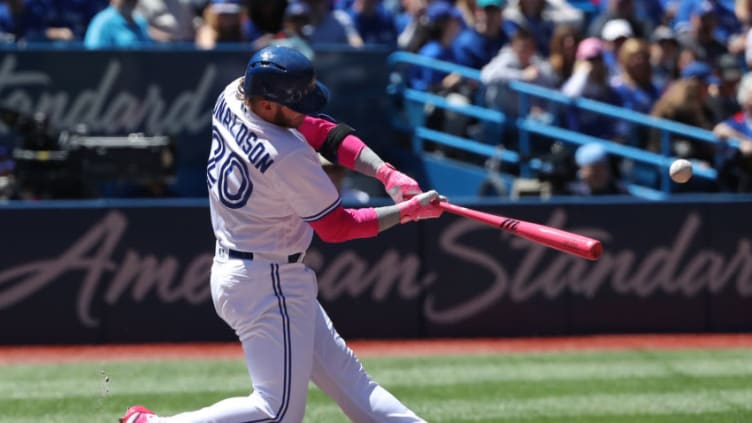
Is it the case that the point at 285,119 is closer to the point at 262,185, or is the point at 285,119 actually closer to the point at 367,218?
the point at 262,185

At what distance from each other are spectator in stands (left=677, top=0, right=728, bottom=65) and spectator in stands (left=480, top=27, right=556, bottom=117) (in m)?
2.09

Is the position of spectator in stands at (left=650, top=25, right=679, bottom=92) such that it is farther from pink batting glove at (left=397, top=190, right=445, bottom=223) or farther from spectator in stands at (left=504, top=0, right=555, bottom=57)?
pink batting glove at (left=397, top=190, right=445, bottom=223)

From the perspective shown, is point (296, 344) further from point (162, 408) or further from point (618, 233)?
point (618, 233)

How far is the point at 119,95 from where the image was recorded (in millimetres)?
11961

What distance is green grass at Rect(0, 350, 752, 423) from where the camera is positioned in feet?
23.4

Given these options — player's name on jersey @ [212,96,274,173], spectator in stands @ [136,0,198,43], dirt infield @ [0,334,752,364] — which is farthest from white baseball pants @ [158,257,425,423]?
spectator in stands @ [136,0,198,43]

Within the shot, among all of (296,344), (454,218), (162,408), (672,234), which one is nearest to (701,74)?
(672,234)

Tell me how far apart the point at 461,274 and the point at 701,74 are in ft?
10.7

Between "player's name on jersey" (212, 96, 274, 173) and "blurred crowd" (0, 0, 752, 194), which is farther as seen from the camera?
"blurred crowd" (0, 0, 752, 194)

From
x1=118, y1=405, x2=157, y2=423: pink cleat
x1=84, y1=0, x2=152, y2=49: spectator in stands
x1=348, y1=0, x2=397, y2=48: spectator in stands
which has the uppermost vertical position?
x1=118, y1=405, x2=157, y2=423: pink cleat

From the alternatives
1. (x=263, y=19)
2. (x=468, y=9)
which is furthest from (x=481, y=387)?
(x=468, y=9)

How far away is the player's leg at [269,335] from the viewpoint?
4.93 metres

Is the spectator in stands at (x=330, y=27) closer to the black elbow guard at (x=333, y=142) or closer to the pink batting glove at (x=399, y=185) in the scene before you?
the black elbow guard at (x=333, y=142)

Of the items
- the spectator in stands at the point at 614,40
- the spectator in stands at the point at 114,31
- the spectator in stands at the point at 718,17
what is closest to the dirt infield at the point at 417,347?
the spectator in stands at the point at 114,31
